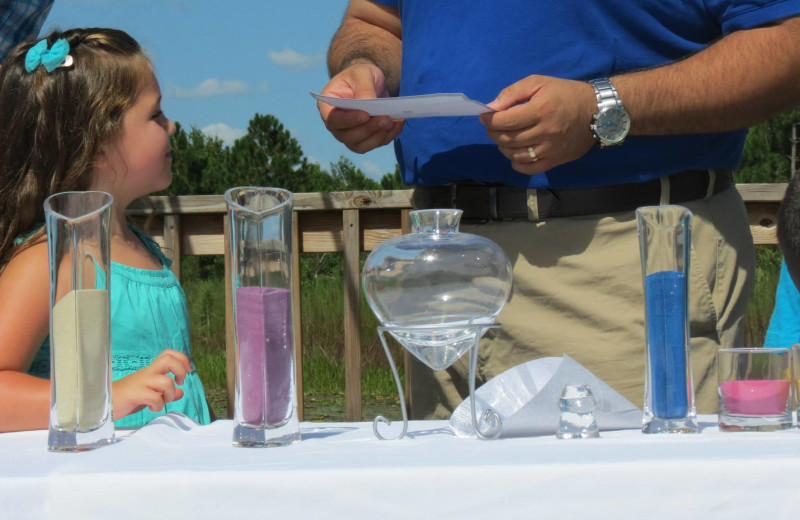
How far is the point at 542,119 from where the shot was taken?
140 centimetres

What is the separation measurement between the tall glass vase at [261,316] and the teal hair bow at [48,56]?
43.6 inches

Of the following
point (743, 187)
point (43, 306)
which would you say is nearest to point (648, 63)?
point (43, 306)

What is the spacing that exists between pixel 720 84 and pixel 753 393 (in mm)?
622

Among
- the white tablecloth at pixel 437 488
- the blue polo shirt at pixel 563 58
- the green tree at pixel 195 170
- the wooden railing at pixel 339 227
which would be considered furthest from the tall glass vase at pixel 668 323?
the green tree at pixel 195 170

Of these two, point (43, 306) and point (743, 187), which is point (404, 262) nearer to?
point (43, 306)

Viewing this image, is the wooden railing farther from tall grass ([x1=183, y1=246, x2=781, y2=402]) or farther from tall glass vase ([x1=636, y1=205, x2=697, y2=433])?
tall glass vase ([x1=636, y1=205, x2=697, y2=433])

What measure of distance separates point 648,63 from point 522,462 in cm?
100

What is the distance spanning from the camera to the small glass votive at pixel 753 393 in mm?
1066

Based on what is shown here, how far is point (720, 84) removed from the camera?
150 cm

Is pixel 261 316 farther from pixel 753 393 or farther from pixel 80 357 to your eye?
pixel 753 393

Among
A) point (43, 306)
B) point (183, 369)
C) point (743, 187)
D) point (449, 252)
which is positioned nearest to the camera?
point (449, 252)

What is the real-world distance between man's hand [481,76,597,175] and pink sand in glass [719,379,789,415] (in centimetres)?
50

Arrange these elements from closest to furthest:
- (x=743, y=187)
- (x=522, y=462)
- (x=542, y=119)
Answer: (x=522, y=462)
(x=542, y=119)
(x=743, y=187)

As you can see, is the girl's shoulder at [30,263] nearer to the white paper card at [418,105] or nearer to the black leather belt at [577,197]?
the white paper card at [418,105]
